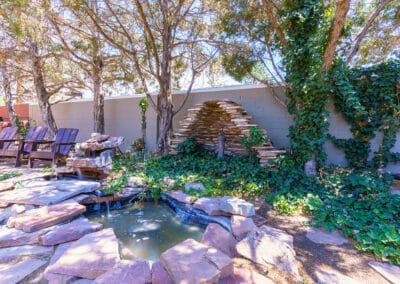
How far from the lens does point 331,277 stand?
1.56m

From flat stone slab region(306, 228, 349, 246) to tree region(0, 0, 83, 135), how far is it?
5.05 metres

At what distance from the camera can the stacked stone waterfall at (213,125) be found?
4215mm

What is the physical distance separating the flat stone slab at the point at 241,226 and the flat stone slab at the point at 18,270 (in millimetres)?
1542

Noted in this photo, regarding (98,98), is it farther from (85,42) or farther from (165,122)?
(165,122)

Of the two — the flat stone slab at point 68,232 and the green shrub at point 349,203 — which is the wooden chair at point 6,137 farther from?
the green shrub at point 349,203

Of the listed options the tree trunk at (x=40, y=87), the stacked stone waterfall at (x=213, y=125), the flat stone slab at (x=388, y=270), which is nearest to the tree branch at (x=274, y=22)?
the stacked stone waterfall at (x=213, y=125)

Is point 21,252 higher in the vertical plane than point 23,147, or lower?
lower

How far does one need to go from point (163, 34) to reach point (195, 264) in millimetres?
4630

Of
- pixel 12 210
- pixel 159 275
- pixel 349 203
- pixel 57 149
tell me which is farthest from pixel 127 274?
pixel 57 149

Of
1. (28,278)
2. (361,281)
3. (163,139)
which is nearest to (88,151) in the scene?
(163,139)

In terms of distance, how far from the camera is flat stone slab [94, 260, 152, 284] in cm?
134

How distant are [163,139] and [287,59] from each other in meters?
2.98

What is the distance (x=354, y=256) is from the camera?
182 centimetres

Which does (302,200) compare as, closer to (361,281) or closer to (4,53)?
(361,281)
